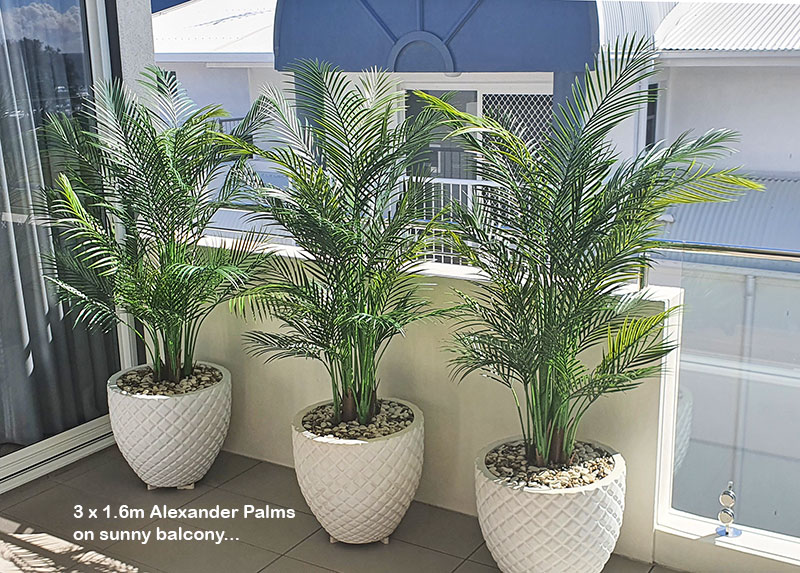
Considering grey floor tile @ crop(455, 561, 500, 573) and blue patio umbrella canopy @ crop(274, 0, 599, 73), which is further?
blue patio umbrella canopy @ crop(274, 0, 599, 73)

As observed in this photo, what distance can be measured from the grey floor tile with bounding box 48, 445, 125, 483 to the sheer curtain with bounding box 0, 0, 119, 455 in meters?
0.15

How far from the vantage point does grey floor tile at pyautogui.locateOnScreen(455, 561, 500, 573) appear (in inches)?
104

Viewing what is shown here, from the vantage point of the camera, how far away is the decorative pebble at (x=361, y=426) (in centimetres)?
267

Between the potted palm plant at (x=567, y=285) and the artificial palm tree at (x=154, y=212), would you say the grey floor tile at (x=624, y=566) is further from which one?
the artificial palm tree at (x=154, y=212)

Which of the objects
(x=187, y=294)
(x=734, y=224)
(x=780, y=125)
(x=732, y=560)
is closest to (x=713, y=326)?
(x=732, y=560)

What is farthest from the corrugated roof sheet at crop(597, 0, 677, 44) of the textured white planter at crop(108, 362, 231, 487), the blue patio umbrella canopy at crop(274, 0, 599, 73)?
the textured white planter at crop(108, 362, 231, 487)

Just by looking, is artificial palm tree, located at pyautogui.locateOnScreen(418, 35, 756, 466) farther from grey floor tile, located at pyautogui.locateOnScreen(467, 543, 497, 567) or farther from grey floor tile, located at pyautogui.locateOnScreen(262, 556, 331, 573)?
grey floor tile, located at pyautogui.locateOnScreen(262, 556, 331, 573)

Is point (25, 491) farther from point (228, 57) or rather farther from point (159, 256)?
point (228, 57)

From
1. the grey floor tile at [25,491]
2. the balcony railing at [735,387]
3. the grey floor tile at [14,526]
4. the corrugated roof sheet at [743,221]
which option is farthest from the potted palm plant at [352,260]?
the corrugated roof sheet at [743,221]

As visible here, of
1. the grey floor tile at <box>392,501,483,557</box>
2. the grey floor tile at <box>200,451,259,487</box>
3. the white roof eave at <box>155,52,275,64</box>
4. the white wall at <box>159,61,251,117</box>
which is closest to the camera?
the grey floor tile at <box>392,501,483,557</box>

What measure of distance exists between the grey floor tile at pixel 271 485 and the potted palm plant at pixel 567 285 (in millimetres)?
847

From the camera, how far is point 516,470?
97.0 inches

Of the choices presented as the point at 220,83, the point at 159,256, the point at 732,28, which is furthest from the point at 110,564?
the point at 220,83

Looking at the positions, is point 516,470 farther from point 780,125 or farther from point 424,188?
point 780,125
